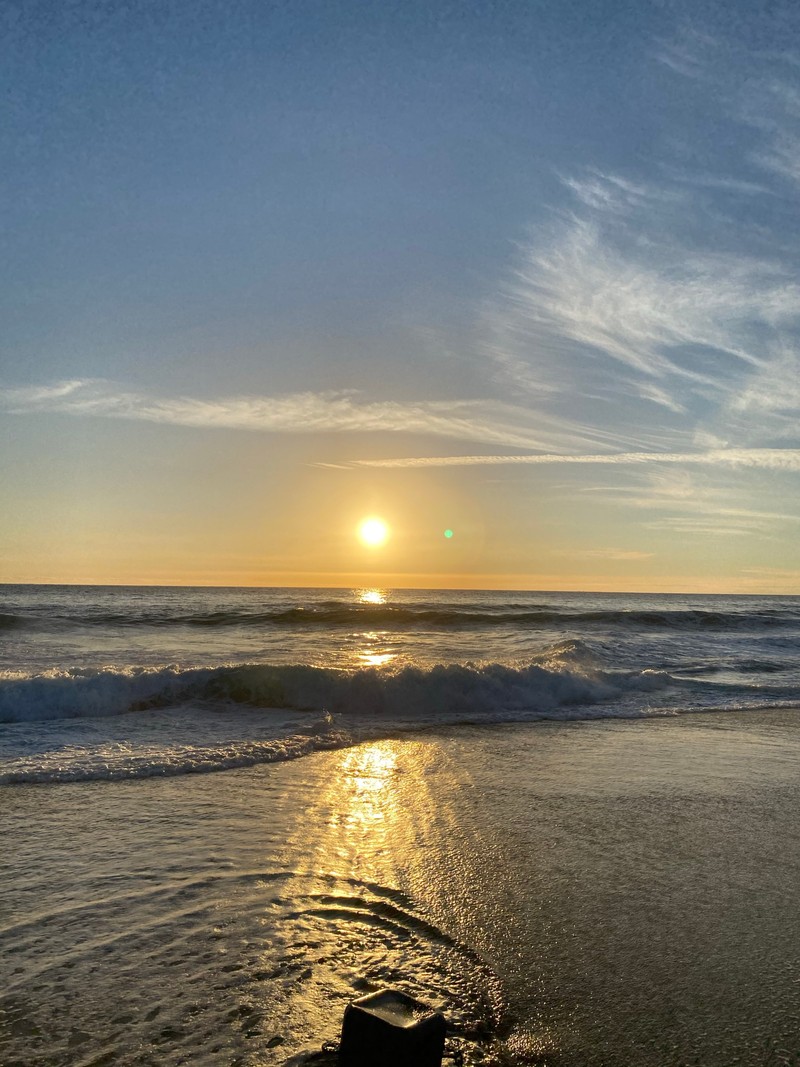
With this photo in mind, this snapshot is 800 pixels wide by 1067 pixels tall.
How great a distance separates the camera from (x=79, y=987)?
2846 mm

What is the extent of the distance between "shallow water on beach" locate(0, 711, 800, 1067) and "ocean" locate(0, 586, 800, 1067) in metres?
0.01

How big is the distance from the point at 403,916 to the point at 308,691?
7.89m

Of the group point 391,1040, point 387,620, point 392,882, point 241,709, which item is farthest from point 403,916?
point 387,620

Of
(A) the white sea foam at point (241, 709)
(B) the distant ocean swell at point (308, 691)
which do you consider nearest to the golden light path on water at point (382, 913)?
(A) the white sea foam at point (241, 709)

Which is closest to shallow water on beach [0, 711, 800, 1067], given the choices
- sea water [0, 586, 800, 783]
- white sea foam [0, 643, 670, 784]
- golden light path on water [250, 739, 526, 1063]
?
golden light path on water [250, 739, 526, 1063]

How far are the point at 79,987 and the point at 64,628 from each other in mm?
26234

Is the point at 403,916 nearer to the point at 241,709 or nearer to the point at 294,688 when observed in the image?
the point at 241,709

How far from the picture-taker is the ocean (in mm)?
2609

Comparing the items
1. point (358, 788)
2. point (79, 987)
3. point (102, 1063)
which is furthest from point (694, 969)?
point (358, 788)

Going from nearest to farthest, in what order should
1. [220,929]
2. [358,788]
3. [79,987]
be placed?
[79,987], [220,929], [358,788]

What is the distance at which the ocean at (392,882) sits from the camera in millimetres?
2609

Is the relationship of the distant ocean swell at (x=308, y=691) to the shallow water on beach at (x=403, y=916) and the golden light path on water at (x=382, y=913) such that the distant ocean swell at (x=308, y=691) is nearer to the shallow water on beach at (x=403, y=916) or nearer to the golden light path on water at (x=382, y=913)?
the shallow water on beach at (x=403, y=916)

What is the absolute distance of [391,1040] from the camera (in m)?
2.10

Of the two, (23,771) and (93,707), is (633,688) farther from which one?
(23,771)
